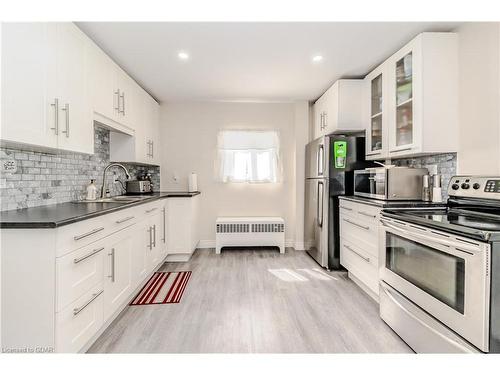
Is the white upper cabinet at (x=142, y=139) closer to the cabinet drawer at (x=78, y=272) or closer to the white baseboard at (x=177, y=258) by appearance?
the white baseboard at (x=177, y=258)

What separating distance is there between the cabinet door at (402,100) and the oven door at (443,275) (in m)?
0.95

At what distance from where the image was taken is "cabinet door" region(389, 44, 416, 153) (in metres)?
2.41

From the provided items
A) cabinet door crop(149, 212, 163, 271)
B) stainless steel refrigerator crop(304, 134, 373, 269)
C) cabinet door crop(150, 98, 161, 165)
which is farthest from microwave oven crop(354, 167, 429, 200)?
cabinet door crop(150, 98, 161, 165)

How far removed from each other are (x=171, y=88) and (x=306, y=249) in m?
3.06

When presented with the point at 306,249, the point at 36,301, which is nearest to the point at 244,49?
the point at 36,301

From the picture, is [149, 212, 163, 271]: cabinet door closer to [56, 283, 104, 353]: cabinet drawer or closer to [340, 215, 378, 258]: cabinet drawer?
[56, 283, 104, 353]: cabinet drawer

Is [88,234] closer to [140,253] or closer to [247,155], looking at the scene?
[140,253]

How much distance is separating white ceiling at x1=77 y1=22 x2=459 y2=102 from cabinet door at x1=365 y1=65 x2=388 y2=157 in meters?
0.15

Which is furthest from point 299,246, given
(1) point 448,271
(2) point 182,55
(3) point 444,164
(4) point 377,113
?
(2) point 182,55

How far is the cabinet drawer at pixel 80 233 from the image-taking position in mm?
1413

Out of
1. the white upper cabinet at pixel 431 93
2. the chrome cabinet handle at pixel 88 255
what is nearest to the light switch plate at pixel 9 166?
the chrome cabinet handle at pixel 88 255

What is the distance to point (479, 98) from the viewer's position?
6.72 ft

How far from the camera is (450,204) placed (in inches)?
83.0
